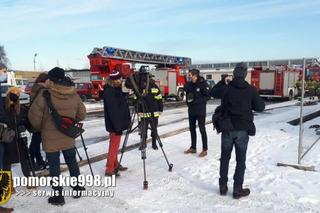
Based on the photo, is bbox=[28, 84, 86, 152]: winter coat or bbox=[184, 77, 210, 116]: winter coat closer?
bbox=[28, 84, 86, 152]: winter coat

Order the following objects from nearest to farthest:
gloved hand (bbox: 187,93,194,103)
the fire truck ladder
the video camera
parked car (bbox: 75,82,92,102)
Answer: the video camera, gloved hand (bbox: 187,93,194,103), the fire truck ladder, parked car (bbox: 75,82,92,102)

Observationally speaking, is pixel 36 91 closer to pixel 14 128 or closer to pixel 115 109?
pixel 14 128

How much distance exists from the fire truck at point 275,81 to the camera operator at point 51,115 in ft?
82.7

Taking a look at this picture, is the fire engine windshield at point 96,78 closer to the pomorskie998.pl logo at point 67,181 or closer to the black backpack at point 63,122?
the pomorskie998.pl logo at point 67,181

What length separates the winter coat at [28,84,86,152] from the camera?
15.2ft

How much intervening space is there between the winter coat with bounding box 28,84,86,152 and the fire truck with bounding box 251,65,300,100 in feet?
82.8

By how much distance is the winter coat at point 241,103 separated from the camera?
4938 millimetres

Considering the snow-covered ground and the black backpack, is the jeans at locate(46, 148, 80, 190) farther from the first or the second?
the snow-covered ground

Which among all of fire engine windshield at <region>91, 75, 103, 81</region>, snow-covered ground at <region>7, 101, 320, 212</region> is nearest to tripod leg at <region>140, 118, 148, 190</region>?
snow-covered ground at <region>7, 101, 320, 212</region>

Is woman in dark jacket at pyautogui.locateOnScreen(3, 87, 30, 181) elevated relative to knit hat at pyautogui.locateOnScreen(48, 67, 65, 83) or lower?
lower

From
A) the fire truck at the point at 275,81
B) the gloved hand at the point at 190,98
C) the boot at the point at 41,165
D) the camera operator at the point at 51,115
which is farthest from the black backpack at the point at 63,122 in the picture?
the fire truck at the point at 275,81

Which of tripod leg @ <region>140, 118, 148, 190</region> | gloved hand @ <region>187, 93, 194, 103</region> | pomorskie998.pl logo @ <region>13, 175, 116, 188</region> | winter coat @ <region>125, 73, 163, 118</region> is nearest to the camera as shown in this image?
tripod leg @ <region>140, 118, 148, 190</region>

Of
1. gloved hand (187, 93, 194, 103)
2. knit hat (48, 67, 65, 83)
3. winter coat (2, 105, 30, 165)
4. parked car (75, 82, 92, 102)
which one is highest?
knit hat (48, 67, 65, 83)

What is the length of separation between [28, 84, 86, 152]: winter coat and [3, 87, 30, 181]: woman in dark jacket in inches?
21.4
